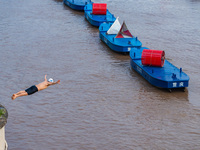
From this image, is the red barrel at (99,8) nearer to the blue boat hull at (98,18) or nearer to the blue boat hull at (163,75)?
the blue boat hull at (98,18)

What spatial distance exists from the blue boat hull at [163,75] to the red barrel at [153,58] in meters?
0.27

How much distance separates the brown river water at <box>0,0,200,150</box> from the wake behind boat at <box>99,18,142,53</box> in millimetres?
710

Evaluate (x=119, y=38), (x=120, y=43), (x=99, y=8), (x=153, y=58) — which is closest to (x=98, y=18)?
(x=99, y=8)

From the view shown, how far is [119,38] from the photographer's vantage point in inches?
1167

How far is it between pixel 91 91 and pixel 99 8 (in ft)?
55.6

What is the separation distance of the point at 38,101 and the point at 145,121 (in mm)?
6198

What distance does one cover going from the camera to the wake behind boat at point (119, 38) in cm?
2809

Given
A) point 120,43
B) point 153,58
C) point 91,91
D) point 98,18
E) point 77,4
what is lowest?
point 91,91

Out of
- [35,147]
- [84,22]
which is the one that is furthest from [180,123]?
[84,22]

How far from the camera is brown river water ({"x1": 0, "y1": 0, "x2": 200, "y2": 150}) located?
56.2ft

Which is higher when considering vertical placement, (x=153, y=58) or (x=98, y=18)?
(x=98, y=18)

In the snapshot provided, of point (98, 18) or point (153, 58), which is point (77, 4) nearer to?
point (98, 18)

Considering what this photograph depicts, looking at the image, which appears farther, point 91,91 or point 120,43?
point 120,43

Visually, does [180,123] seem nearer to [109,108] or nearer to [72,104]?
[109,108]
